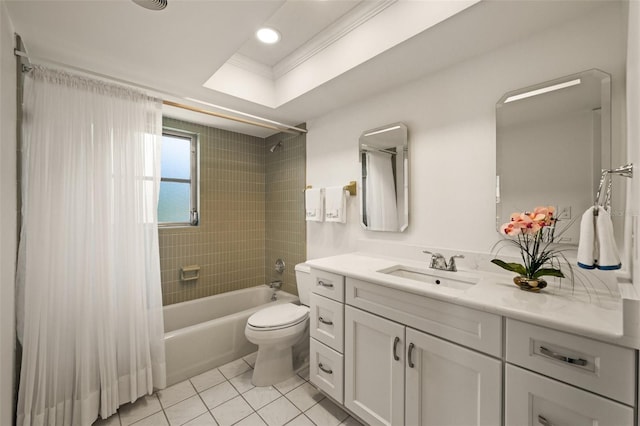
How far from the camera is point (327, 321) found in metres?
1.68

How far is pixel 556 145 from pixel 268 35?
1.85 meters

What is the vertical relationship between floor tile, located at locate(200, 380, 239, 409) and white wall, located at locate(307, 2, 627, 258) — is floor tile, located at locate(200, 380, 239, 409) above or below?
below

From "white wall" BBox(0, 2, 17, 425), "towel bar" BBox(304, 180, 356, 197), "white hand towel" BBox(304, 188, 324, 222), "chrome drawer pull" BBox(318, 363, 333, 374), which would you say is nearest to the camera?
"white wall" BBox(0, 2, 17, 425)

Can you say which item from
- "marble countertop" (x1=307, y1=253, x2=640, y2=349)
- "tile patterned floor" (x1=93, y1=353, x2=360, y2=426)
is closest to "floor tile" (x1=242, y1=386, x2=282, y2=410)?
"tile patterned floor" (x1=93, y1=353, x2=360, y2=426)

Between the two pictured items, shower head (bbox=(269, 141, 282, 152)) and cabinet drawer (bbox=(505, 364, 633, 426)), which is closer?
cabinet drawer (bbox=(505, 364, 633, 426))

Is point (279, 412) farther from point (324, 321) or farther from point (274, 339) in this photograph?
point (324, 321)

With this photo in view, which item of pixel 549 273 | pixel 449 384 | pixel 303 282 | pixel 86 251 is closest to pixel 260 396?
pixel 303 282

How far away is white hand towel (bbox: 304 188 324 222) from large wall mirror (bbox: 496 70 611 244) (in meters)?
1.36

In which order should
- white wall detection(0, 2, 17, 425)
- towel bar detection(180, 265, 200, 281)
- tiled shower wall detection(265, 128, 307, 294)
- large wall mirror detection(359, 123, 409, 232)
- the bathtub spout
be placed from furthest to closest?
the bathtub spout, tiled shower wall detection(265, 128, 307, 294), towel bar detection(180, 265, 200, 281), large wall mirror detection(359, 123, 409, 232), white wall detection(0, 2, 17, 425)

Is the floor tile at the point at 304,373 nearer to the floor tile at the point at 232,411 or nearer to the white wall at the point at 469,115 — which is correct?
the floor tile at the point at 232,411

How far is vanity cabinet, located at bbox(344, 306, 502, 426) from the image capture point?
1033 millimetres

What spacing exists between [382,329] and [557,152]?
1243 millimetres

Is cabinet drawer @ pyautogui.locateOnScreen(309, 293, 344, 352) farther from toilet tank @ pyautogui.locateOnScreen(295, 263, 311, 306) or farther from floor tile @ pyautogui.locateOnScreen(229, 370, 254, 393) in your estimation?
floor tile @ pyautogui.locateOnScreen(229, 370, 254, 393)

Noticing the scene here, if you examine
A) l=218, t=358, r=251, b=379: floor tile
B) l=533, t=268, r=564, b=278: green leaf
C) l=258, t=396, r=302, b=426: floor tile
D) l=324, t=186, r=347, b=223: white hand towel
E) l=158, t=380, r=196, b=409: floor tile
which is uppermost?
l=324, t=186, r=347, b=223: white hand towel
